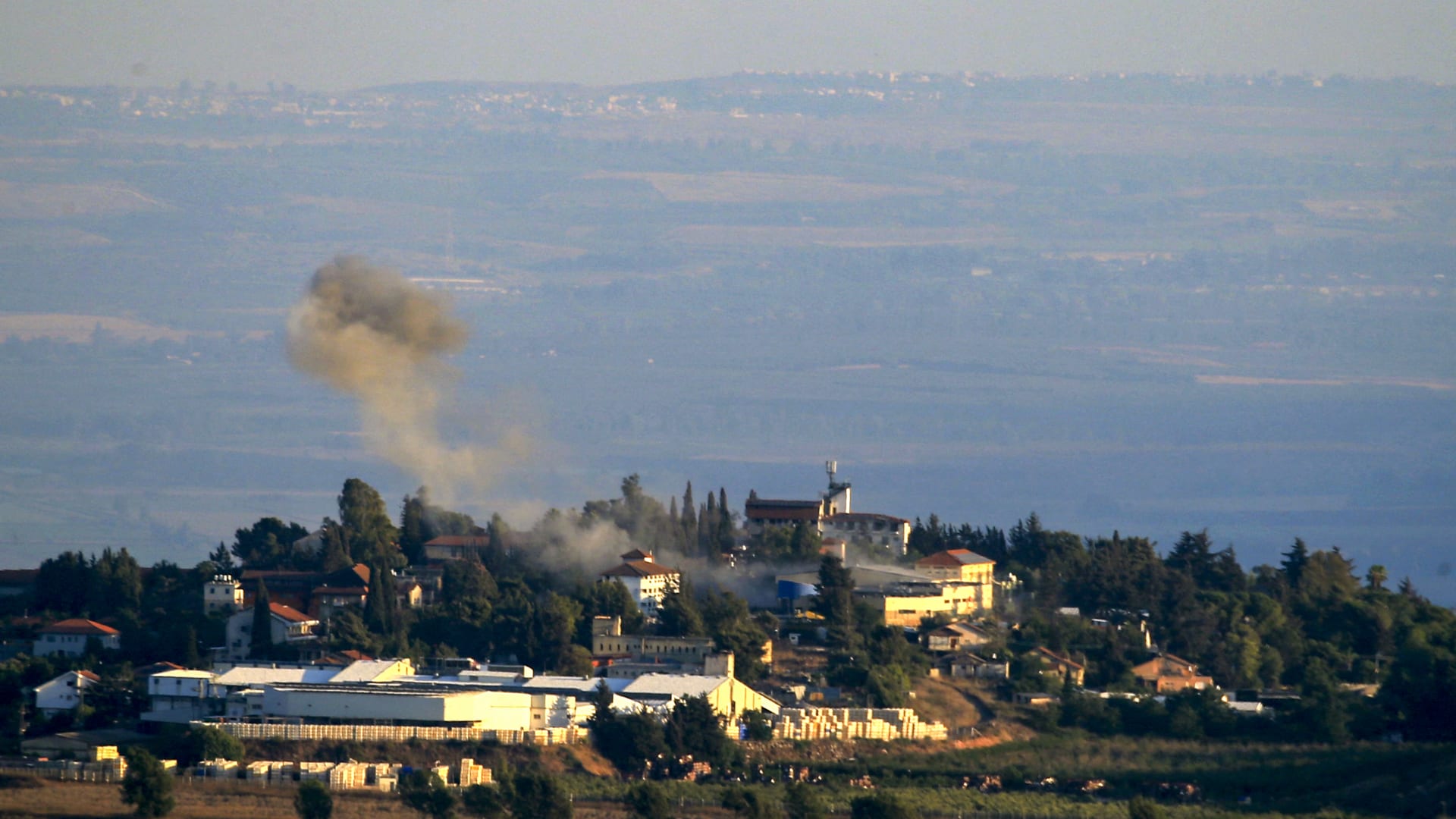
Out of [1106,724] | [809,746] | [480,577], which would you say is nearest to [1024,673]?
[1106,724]

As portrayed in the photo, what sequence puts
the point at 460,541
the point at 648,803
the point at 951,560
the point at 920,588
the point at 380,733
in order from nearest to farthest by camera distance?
the point at 648,803
the point at 380,733
the point at 920,588
the point at 951,560
the point at 460,541

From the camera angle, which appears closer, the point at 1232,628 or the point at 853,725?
the point at 853,725

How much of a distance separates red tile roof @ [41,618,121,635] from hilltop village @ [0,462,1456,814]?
0.69 feet

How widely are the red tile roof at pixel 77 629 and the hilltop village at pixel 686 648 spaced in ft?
0.69

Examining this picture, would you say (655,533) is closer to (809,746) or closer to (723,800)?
(809,746)

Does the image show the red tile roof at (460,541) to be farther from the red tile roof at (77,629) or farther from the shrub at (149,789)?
the shrub at (149,789)

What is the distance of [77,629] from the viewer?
125m

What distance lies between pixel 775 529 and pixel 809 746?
2791 cm

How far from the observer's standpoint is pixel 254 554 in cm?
14150

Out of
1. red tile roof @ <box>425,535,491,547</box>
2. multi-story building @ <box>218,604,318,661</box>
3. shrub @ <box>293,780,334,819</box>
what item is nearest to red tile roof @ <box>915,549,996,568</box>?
red tile roof @ <box>425,535,491,547</box>

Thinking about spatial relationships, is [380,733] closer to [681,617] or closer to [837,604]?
[681,617]

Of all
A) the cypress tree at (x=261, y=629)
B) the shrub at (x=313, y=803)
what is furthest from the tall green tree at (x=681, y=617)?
the shrub at (x=313, y=803)

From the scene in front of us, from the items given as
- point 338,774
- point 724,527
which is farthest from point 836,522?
point 338,774

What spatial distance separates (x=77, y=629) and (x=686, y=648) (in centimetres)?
2435
